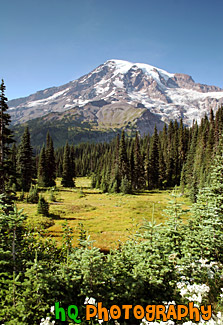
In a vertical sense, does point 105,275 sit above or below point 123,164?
below

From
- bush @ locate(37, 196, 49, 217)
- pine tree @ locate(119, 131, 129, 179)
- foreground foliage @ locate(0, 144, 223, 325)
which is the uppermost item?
pine tree @ locate(119, 131, 129, 179)

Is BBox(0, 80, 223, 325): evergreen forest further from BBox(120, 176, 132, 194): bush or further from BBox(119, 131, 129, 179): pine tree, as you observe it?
BBox(119, 131, 129, 179): pine tree

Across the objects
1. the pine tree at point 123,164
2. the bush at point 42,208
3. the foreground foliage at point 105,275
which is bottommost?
the bush at point 42,208

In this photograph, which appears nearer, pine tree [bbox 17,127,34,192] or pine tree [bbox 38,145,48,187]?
pine tree [bbox 17,127,34,192]

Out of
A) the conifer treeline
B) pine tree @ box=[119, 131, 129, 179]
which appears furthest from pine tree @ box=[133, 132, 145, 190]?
pine tree @ box=[119, 131, 129, 179]

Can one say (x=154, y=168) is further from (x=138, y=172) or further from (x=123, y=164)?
(x=123, y=164)

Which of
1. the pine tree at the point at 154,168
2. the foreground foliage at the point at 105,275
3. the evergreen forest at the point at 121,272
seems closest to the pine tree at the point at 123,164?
the pine tree at the point at 154,168

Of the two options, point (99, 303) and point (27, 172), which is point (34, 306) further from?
point (27, 172)

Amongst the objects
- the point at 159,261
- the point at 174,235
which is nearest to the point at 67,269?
the point at 159,261

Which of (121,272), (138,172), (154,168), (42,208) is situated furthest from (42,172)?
(121,272)

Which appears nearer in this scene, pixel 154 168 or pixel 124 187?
pixel 124 187

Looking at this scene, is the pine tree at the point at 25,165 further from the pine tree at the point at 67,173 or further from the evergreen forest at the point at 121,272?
the evergreen forest at the point at 121,272

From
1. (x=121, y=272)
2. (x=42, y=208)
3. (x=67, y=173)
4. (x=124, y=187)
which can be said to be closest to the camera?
(x=121, y=272)

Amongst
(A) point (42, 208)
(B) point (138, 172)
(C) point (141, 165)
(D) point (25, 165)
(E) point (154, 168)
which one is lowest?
(A) point (42, 208)
